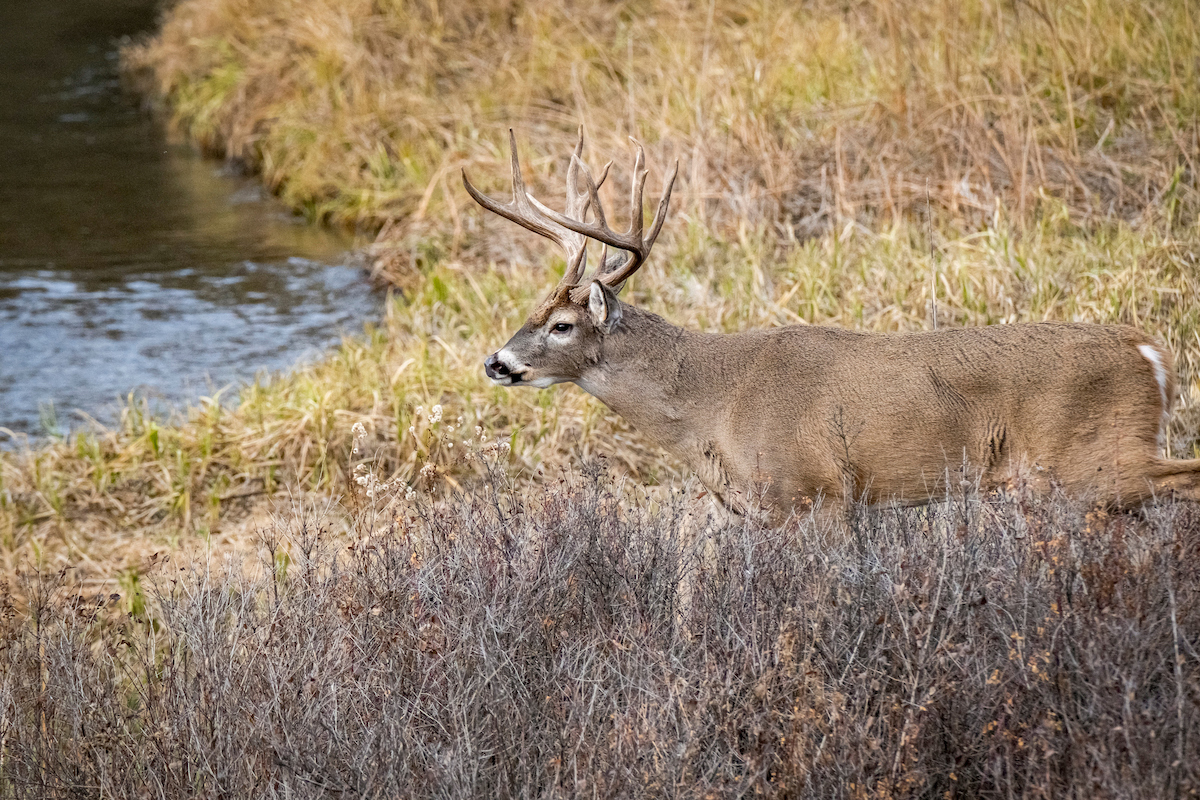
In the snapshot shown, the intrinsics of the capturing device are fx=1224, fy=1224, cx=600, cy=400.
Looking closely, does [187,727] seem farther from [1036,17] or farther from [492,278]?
[1036,17]

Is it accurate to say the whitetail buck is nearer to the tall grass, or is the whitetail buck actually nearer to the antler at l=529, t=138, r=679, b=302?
the antler at l=529, t=138, r=679, b=302

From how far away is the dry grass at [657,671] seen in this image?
115 inches

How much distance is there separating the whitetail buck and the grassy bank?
76 cm

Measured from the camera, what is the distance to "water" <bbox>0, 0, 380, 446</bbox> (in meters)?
8.62

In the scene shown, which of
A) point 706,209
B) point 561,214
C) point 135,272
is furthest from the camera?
point 135,272

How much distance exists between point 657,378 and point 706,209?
4087 mm

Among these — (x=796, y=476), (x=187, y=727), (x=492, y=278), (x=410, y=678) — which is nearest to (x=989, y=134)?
(x=492, y=278)

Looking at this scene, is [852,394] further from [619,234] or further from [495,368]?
[495,368]

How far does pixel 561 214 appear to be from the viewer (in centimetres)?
512

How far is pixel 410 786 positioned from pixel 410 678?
570mm

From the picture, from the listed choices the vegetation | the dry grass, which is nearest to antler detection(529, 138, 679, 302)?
the vegetation

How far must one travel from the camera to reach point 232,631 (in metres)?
3.54

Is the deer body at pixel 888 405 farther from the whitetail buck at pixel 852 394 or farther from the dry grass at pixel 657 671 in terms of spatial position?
the dry grass at pixel 657 671

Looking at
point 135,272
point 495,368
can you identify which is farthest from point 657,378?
point 135,272
